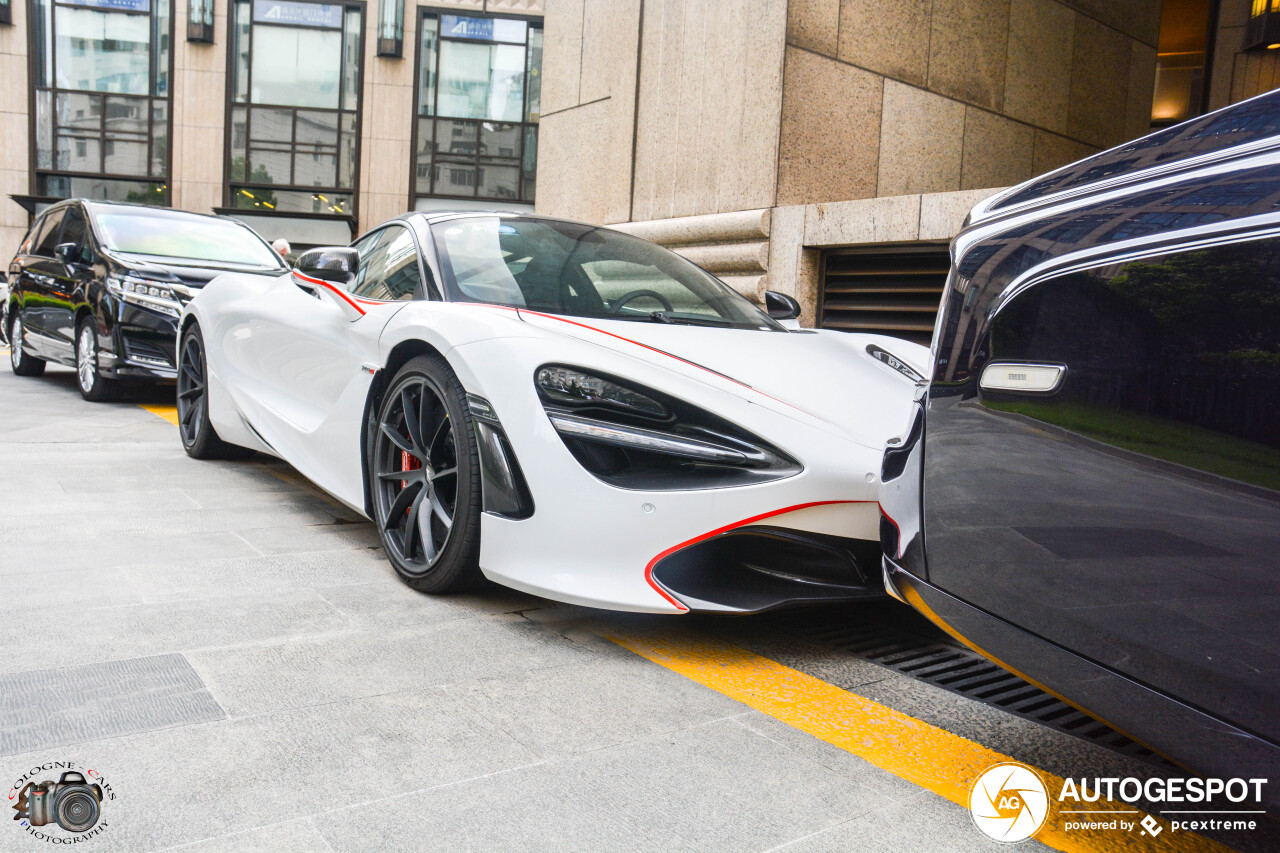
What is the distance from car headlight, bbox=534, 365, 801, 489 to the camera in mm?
2611

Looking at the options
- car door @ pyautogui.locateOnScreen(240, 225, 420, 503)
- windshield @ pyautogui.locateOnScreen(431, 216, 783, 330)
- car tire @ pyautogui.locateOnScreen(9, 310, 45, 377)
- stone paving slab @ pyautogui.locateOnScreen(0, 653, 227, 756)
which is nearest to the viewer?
stone paving slab @ pyautogui.locateOnScreen(0, 653, 227, 756)

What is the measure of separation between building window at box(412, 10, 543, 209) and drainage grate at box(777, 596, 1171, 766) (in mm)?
22165

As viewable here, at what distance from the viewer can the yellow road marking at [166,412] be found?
23.0 ft

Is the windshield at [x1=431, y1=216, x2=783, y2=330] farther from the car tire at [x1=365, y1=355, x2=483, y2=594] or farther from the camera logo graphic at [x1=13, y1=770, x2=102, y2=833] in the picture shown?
the camera logo graphic at [x1=13, y1=770, x2=102, y2=833]

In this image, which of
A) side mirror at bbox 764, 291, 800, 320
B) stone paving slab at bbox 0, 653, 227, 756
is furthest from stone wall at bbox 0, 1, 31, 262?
stone paving slab at bbox 0, 653, 227, 756

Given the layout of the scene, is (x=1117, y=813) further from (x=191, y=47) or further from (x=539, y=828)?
(x=191, y=47)

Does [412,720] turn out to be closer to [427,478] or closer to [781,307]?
[427,478]

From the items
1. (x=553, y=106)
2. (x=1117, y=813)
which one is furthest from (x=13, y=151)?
(x=1117, y=813)

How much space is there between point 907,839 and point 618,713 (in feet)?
2.39

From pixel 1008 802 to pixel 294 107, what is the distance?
82.0 ft

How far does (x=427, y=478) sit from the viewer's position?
124 inches

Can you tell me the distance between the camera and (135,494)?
4.38 metres

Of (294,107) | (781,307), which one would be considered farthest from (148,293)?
(294,107)

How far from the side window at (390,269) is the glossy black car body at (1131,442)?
7.09ft
